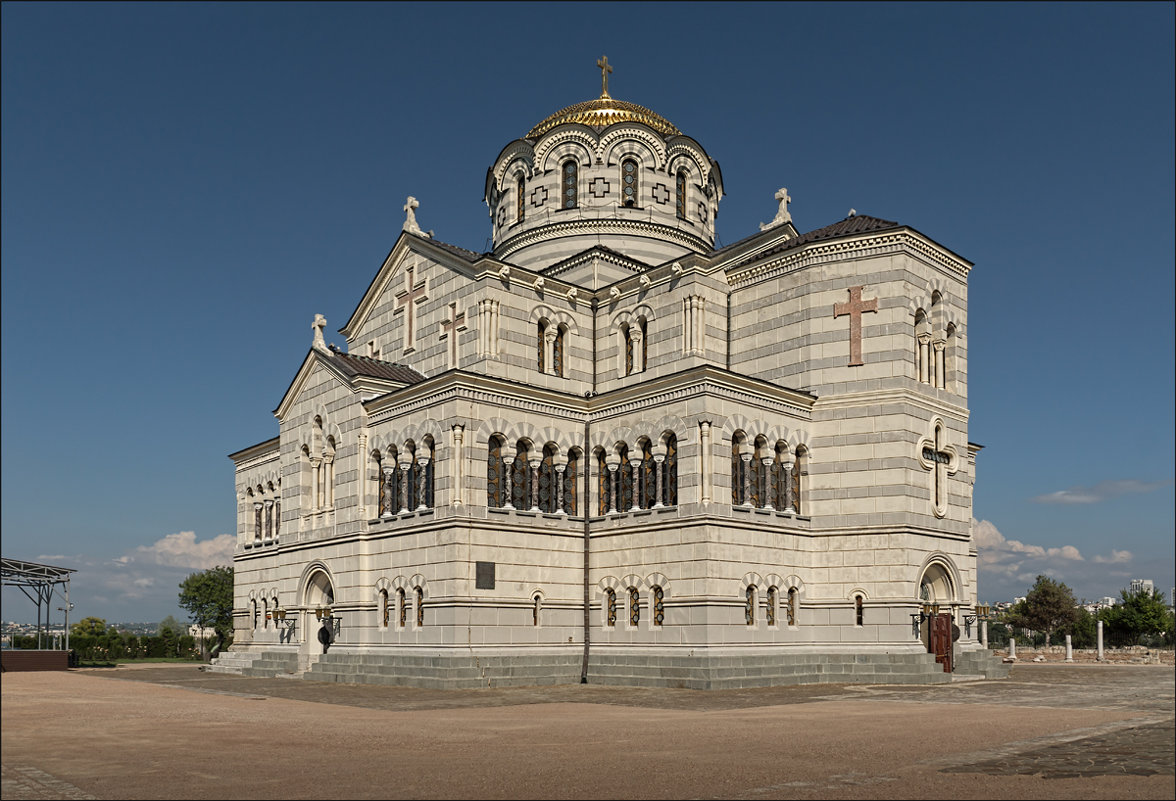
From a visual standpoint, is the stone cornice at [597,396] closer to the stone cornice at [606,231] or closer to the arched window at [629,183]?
the stone cornice at [606,231]

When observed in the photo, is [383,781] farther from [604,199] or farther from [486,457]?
[604,199]

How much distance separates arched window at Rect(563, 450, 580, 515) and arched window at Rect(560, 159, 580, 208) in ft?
45.5

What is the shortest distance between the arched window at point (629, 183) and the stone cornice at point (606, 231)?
121 cm

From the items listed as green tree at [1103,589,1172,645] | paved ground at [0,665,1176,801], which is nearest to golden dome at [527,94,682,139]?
paved ground at [0,665,1176,801]

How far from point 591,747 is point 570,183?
34.5m

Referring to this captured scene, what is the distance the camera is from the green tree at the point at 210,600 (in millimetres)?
67938

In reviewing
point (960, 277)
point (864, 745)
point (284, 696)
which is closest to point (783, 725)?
point (864, 745)

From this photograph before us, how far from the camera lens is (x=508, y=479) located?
117 feet

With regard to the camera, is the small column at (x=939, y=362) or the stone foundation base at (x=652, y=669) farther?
the small column at (x=939, y=362)

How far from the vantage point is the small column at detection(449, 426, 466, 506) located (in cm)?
3412

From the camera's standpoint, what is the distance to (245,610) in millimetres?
47594

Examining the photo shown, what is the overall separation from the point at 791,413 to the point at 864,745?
67.1ft

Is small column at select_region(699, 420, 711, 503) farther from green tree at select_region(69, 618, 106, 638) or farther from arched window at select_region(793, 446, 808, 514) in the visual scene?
green tree at select_region(69, 618, 106, 638)

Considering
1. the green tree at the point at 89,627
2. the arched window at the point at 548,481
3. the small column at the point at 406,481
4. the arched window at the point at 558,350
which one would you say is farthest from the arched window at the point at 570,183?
the green tree at the point at 89,627
